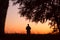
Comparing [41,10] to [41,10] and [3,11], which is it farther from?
[3,11]

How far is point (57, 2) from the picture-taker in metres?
20.6

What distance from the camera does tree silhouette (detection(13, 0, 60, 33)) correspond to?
20.7 metres

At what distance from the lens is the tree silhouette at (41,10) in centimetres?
2067

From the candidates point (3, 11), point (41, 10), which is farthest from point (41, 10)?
point (3, 11)

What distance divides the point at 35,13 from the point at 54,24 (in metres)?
2.45

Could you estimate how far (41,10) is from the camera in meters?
21.2

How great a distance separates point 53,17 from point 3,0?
19.6 feet
